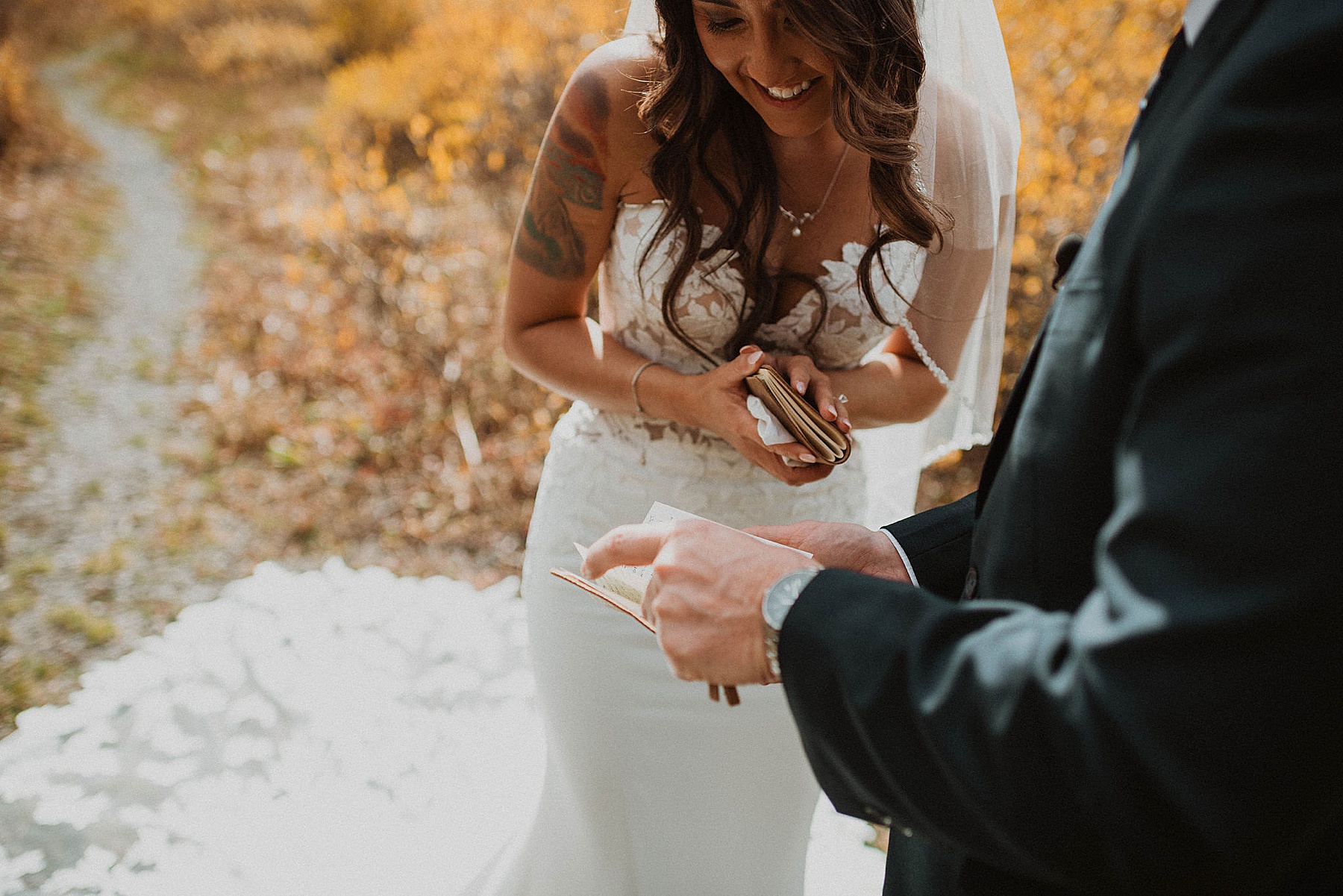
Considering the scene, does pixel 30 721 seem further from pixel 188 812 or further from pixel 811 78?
pixel 811 78

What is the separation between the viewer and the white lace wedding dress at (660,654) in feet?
6.78

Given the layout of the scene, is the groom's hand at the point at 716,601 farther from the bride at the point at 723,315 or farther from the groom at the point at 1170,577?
the bride at the point at 723,315

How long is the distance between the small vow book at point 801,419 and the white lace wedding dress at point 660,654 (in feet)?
1.15

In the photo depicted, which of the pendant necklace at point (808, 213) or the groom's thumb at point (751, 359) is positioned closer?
the groom's thumb at point (751, 359)

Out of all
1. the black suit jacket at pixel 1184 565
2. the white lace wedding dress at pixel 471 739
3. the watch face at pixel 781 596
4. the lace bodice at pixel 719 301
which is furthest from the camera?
the white lace wedding dress at pixel 471 739

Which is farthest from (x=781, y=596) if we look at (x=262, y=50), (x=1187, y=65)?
(x=262, y=50)

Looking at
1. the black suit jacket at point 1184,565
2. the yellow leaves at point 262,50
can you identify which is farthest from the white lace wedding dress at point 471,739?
the yellow leaves at point 262,50

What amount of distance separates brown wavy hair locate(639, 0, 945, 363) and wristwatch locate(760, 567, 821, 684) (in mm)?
1043

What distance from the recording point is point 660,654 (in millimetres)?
2135

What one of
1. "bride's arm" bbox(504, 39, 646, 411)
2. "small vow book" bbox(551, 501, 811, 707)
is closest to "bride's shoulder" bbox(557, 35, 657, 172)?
"bride's arm" bbox(504, 39, 646, 411)

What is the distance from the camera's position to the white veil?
1.78m

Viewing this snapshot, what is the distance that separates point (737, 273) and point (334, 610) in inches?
103

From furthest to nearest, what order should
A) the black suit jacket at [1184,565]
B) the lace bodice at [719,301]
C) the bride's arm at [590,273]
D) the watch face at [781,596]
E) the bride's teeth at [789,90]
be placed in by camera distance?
the lace bodice at [719,301], the bride's arm at [590,273], the bride's teeth at [789,90], the watch face at [781,596], the black suit jacket at [1184,565]

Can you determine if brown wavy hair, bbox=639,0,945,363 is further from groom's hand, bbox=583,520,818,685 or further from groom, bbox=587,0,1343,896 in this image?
groom's hand, bbox=583,520,818,685
